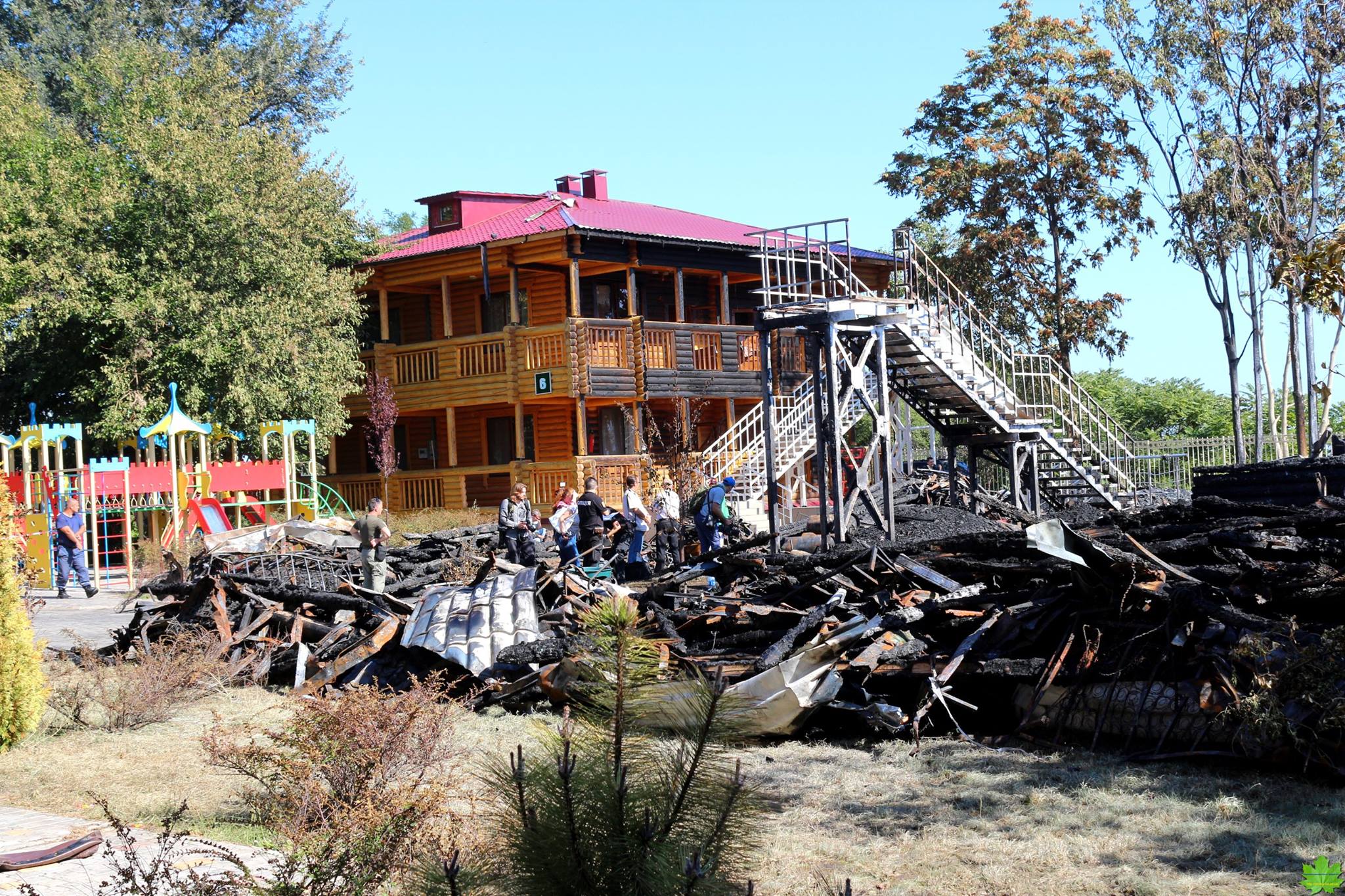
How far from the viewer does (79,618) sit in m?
18.4

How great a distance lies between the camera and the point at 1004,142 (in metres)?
34.2

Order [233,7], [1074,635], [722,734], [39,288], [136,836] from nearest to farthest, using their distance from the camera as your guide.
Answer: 1. [722,734]
2. [136,836]
3. [1074,635]
4. [39,288]
5. [233,7]

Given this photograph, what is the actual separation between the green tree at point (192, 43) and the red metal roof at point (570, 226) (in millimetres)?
5589

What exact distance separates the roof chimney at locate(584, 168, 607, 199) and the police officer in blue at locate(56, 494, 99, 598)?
19.5 m

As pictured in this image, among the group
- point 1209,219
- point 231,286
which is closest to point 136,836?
point 231,286

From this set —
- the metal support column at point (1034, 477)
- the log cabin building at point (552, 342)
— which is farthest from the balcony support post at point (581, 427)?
the metal support column at point (1034, 477)

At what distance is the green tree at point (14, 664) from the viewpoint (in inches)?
350

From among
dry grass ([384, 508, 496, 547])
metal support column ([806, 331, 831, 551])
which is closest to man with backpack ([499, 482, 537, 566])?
metal support column ([806, 331, 831, 551])

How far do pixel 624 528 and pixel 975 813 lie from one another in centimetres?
1331

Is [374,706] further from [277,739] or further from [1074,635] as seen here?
[1074,635]

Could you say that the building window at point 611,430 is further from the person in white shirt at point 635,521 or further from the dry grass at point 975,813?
the dry grass at point 975,813

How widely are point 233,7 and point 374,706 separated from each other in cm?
3871

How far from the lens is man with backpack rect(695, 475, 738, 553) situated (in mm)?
18766

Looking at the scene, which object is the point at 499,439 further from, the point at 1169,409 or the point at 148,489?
the point at 1169,409
